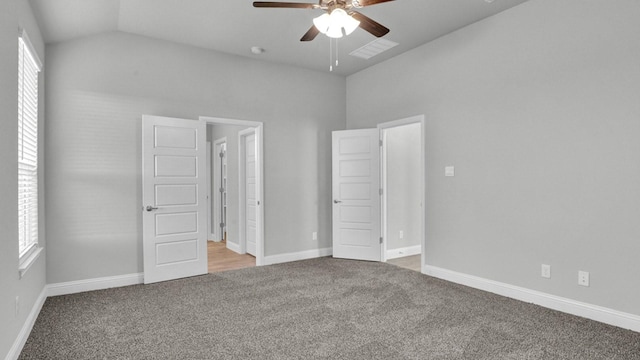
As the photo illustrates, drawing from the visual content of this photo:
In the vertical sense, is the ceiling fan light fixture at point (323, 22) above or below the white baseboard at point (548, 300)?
above

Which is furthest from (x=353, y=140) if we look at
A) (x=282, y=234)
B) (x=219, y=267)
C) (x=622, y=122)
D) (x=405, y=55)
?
(x=622, y=122)

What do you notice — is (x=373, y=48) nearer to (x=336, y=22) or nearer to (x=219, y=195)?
(x=336, y=22)

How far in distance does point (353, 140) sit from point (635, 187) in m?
3.40

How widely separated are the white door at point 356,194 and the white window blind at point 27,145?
373 centimetres

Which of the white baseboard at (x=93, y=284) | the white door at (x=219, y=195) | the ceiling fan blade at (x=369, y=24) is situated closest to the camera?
the ceiling fan blade at (x=369, y=24)

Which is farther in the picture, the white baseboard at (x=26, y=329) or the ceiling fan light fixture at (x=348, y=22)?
the ceiling fan light fixture at (x=348, y=22)

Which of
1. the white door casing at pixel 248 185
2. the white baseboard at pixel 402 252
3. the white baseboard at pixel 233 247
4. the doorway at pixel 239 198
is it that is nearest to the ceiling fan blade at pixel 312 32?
the doorway at pixel 239 198

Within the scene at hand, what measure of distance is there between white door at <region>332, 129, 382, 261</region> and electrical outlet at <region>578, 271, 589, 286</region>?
8.44 ft

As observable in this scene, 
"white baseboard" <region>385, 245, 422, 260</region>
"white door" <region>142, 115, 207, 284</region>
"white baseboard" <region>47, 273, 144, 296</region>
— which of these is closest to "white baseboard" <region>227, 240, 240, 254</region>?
"white door" <region>142, 115, 207, 284</region>

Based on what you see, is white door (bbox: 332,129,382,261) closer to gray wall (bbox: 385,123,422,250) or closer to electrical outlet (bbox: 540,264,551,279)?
gray wall (bbox: 385,123,422,250)

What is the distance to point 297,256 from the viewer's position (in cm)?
541

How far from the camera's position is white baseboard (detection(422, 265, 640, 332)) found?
2.88 meters

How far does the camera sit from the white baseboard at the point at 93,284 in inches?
147

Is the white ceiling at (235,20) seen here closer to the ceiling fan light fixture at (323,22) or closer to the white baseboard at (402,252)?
the ceiling fan light fixture at (323,22)
